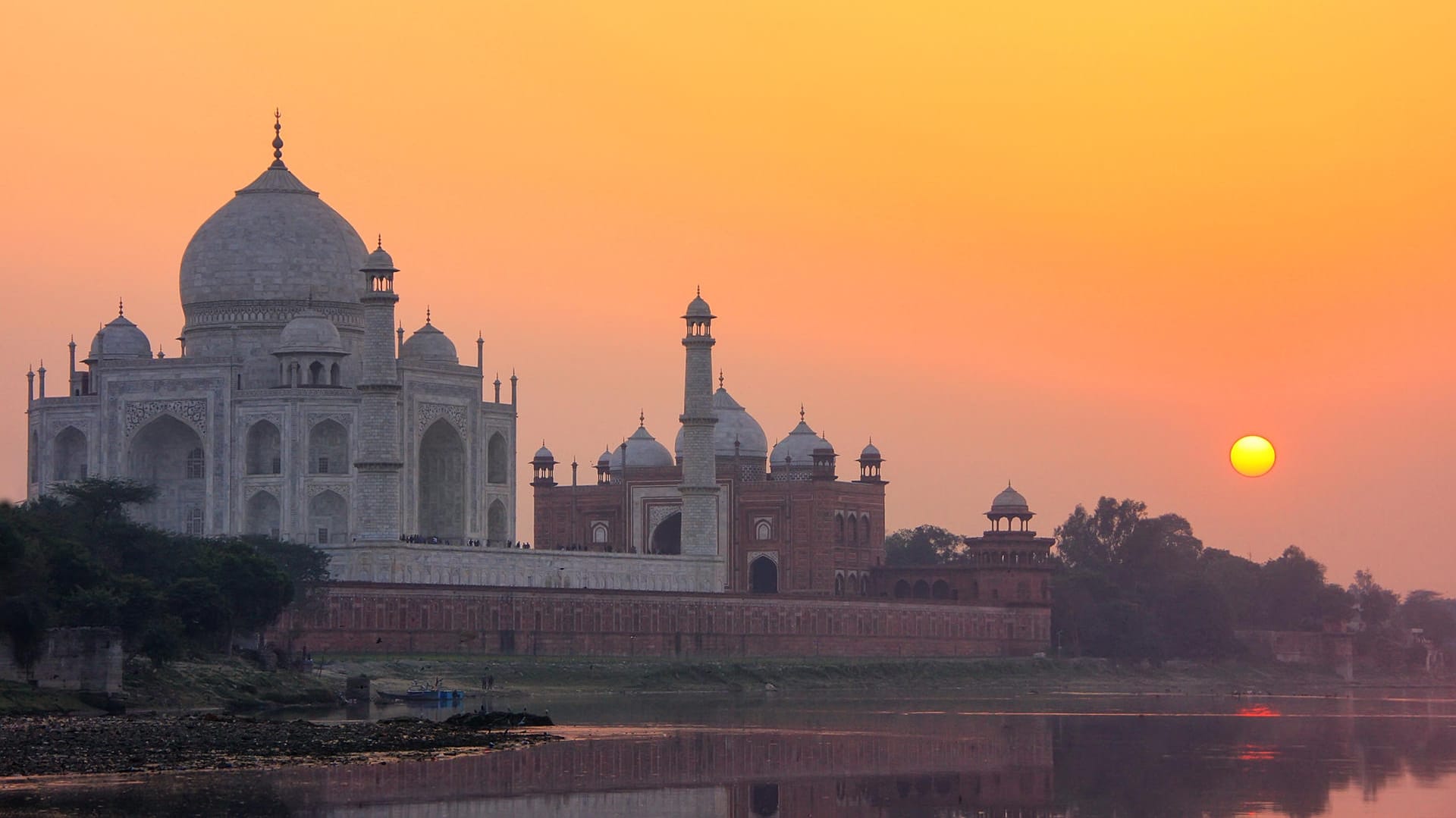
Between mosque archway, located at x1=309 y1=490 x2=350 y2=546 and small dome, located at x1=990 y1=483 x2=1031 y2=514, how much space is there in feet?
113

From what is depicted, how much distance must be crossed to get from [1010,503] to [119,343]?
125ft

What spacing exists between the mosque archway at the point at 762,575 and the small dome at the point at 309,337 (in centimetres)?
2444

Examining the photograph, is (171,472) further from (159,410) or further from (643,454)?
(643,454)

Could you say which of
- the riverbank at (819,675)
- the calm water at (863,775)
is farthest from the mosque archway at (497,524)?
the calm water at (863,775)

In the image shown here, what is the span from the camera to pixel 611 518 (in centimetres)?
9769

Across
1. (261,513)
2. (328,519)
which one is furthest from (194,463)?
(328,519)

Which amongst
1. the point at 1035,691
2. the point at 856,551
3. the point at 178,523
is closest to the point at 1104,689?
the point at 1035,691

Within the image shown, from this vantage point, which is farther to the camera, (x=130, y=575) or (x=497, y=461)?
(x=497, y=461)

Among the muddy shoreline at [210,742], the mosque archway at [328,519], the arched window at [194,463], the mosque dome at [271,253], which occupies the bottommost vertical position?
the muddy shoreline at [210,742]

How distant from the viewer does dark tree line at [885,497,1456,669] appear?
97375 millimetres

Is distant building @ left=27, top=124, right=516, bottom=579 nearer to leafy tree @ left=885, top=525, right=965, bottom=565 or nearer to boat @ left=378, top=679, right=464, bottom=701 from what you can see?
boat @ left=378, top=679, right=464, bottom=701

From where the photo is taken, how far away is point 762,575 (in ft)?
314

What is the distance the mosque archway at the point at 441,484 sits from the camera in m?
78.4

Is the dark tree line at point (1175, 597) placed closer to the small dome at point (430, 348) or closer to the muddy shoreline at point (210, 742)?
the small dome at point (430, 348)
